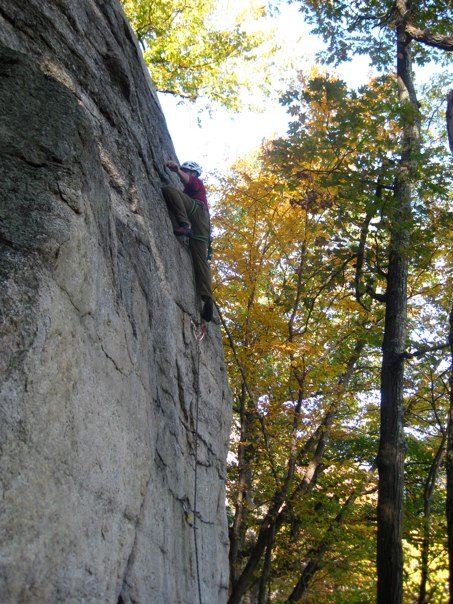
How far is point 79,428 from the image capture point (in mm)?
3918

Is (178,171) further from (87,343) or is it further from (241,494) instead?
(241,494)

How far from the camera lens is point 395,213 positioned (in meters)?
9.51

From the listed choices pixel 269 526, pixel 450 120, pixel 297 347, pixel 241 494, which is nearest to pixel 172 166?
pixel 450 120

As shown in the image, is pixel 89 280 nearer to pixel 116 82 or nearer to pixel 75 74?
pixel 75 74

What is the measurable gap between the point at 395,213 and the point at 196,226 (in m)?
3.35

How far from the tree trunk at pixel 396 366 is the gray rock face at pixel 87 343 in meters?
2.45

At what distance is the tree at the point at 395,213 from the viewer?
8180 mm

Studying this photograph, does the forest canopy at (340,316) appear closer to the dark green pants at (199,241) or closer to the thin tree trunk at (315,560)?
the thin tree trunk at (315,560)

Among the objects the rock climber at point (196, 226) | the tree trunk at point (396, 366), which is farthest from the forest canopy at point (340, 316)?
the rock climber at point (196, 226)

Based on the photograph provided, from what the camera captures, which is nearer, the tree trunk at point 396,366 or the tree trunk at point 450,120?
the tree trunk at point 450,120

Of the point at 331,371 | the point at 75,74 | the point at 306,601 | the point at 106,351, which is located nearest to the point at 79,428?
the point at 106,351

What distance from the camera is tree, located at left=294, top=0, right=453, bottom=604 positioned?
8.18 metres

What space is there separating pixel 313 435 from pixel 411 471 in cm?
382

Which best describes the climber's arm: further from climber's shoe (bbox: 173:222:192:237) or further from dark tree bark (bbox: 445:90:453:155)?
dark tree bark (bbox: 445:90:453:155)
